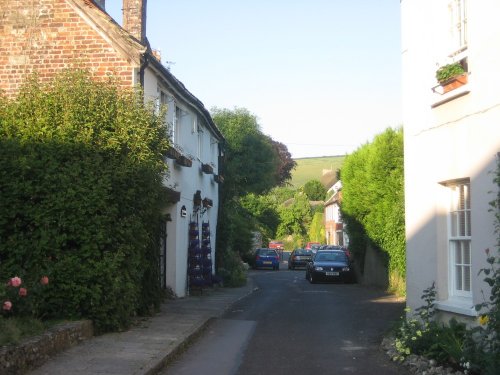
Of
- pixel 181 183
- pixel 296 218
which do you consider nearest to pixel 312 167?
pixel 296 218

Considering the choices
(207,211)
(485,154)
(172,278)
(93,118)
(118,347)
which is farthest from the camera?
(207,211)

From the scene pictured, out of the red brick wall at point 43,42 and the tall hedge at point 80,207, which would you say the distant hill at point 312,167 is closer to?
the red brick wall at point 43,42

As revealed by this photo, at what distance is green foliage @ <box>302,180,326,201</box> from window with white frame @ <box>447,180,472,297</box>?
9988 centimetres

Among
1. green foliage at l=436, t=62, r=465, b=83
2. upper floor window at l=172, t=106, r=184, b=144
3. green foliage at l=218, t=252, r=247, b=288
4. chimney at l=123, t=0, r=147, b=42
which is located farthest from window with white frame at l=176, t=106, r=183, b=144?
green foliage at l=436, t=62, r=465, b=83

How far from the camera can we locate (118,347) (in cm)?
1062

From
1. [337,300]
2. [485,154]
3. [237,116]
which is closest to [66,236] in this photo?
[485,154]

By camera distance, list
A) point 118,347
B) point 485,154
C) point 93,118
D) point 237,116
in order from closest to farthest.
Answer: point 485,154
point 118,347
point 93,118
point 237,116

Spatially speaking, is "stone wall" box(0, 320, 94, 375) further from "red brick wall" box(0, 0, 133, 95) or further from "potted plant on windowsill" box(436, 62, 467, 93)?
"red brick wall" box(0, 0, 133, 95)

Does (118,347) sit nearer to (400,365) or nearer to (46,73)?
(400,365)

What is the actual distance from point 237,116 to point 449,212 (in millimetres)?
33058

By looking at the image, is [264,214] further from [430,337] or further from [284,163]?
[430,337]

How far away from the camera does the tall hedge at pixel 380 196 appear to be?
22516mm

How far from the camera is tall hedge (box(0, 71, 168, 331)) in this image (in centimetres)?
1166

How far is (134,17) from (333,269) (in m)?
15.5
